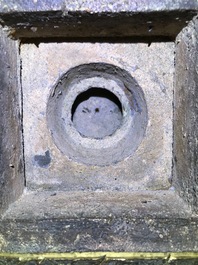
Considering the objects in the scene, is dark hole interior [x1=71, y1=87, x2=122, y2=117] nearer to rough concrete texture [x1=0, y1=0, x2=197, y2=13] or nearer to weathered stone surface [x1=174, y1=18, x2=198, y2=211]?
weathered stone surface [x1=174, y1=18, x2=198, y2=211]

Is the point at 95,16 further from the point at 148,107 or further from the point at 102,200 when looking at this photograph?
the point at 102,200

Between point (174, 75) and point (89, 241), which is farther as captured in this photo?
point (174, 75)

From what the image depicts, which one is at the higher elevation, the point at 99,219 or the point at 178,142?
the point at 178,142

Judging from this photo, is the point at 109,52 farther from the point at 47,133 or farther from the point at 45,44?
the point at 47,133

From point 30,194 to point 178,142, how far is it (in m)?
0.56

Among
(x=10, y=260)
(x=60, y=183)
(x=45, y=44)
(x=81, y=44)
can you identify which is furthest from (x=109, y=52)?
(x=10, y=260)

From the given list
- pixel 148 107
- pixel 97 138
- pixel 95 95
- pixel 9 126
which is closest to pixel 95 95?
pixel 95 95

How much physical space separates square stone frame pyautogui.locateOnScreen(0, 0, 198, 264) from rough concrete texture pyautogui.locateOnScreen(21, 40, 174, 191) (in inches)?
2.7

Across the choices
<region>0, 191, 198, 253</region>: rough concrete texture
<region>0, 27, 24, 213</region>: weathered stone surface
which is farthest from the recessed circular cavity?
<region>0, 191, 198, 253</region>: rough concrete texture

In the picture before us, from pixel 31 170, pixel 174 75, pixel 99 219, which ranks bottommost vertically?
pixel 99 219

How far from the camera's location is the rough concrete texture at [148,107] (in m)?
1.50

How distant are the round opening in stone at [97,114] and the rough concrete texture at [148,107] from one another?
16.8 inches

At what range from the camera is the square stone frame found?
1277mm

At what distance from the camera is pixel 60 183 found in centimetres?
154
